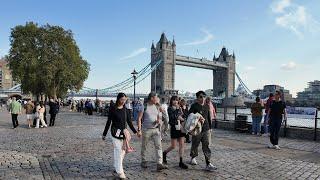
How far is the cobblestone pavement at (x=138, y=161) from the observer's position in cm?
812

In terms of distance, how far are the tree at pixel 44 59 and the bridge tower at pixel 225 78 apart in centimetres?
10590

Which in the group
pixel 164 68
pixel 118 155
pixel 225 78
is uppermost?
pixel 164 68

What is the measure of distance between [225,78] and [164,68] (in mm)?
37368

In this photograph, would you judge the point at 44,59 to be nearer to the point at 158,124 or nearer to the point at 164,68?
the point at 158,124

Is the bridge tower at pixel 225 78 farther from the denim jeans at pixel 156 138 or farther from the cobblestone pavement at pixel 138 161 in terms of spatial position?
the denim jeans at pixel 156 138

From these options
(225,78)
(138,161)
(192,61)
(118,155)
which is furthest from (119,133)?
(225,78)

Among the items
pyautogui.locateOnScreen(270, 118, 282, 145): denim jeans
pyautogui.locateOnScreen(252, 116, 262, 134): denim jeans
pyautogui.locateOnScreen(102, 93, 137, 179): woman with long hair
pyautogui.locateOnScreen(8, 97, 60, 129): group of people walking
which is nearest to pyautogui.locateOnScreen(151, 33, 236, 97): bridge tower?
pyautogui.locateOnScreen(8, 97, 60, 129): group of people walking

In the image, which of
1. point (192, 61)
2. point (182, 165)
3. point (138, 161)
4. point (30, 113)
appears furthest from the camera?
point (192, 61)

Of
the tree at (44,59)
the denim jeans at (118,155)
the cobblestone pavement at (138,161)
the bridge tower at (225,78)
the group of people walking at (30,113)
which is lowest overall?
the cobblestone pavement at (138,161)

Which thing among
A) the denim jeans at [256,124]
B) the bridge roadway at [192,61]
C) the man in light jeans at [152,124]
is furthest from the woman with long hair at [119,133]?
the bridge roadway at [192,61]

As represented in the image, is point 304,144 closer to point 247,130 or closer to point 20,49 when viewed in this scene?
point 247,130

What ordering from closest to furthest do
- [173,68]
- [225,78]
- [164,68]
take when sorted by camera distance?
1. [164,68]
2. [173,68]
3. [225,78]

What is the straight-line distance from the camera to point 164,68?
130750mm

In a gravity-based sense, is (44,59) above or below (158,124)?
above
